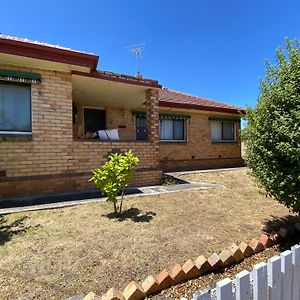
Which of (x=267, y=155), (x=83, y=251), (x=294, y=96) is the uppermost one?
(x=294, y=96)

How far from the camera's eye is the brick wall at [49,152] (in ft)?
22.1

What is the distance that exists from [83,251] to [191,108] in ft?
36.2

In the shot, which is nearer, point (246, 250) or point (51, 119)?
point (246, 250)

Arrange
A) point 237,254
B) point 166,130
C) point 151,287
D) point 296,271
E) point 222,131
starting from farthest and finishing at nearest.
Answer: point 222,131, point 166,130, point 237,254, point 151,287, point 296,271

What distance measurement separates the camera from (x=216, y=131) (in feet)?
50.6

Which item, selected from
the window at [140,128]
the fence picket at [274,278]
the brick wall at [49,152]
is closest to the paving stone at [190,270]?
the fence picket at [274,278]

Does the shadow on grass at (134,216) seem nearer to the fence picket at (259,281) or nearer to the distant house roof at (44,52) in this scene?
the fence picket at (259,281)

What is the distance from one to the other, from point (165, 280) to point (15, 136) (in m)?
5.74

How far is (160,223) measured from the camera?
4.81 metres

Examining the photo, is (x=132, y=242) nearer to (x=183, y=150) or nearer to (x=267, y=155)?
(x=267, y=155)

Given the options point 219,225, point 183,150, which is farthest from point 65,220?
point 183,150

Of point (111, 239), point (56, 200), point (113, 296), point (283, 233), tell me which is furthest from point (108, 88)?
point (113, 296)

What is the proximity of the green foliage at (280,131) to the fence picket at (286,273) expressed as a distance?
6.22 feet

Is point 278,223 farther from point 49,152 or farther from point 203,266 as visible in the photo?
point 49,152
